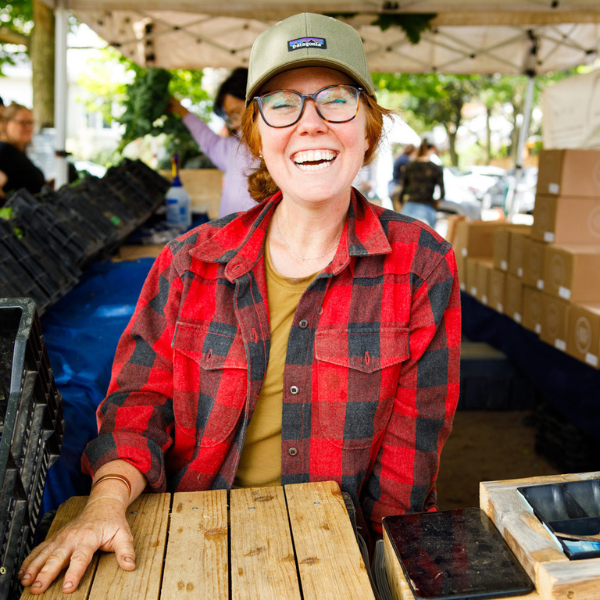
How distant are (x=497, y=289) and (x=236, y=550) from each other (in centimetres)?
395

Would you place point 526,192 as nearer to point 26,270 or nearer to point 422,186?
point 422,186

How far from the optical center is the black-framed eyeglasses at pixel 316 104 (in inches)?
58.2

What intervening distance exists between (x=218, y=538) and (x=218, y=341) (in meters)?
0.50

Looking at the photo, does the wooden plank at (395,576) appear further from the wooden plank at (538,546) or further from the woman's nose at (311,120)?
the woman's nose at (311,120)

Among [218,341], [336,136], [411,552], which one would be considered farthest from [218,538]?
[336,136]

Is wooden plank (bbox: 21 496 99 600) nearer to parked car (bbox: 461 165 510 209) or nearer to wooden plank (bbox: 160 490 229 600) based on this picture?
wooden plank (bbox: 160 490 229 600)

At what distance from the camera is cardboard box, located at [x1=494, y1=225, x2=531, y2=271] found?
452 cm

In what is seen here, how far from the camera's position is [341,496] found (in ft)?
4.28

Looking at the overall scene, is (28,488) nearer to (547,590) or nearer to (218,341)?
(218,341)

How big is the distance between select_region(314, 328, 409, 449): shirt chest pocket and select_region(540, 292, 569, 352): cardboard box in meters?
2.51

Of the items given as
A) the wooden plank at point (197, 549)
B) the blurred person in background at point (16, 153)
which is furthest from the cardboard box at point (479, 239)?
the wooden plank at point (197, 549)

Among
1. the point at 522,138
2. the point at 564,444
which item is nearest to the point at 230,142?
the point at 564,444

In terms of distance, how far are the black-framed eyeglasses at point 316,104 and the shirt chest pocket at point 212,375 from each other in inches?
20.8

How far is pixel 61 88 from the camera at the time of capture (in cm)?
441
